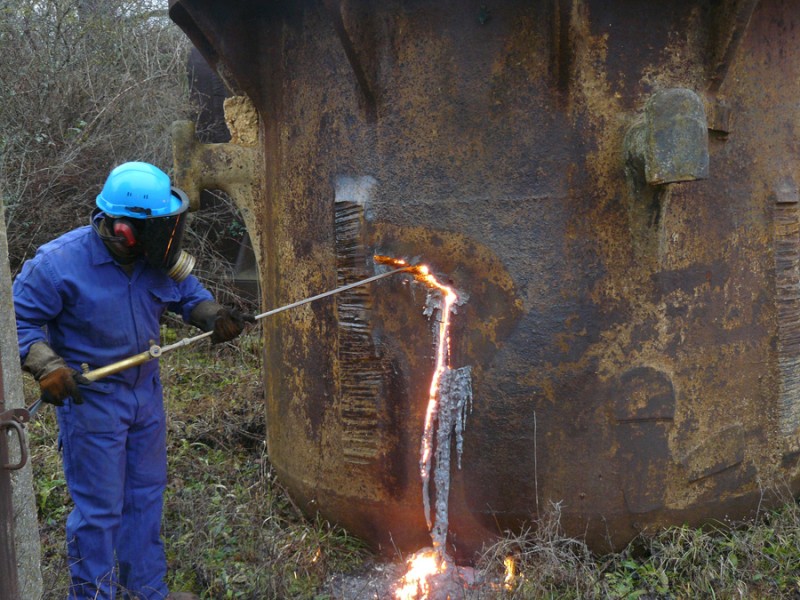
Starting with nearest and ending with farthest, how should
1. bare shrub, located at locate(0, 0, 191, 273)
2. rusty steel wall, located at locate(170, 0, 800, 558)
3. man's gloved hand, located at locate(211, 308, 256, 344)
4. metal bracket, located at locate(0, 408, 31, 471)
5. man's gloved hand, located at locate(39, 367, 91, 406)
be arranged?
1. metal bracket, located at locate(0, 408, 31, 471)
2. man's gloved hand, located at locate(39, 367, 91, 406)
3. rusty steel wall, located at locate(170, 0, 800, 558)
4. man's gloved hand, located at locate(211, 308, 256, 344)
5. bare shrub, located at locate(0, 0, 191, 273)

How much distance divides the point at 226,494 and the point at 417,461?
4.11 ft

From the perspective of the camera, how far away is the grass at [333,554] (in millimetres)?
2998

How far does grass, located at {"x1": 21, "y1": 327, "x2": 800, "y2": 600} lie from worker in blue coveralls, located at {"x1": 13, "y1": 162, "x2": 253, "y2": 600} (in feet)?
0.73

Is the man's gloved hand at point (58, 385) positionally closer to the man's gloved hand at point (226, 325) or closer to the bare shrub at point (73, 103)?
the man's gloved hand at point (226, 325)

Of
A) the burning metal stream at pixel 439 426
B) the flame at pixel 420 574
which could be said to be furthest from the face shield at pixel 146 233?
the flame at pixel 420 574

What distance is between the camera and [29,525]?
90.0 inches

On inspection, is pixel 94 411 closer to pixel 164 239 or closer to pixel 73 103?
pixel 164 239

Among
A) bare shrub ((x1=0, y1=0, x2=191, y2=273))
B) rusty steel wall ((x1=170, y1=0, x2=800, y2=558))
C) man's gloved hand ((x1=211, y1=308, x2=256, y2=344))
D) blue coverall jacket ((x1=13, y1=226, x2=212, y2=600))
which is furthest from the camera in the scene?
A: bare shrub ((x1=0, y1=0, x2=191, y2=273))

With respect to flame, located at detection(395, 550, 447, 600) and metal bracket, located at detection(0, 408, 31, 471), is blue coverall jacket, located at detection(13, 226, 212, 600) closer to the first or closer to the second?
metal bracket, located at detection(0, 408, 31, 471)

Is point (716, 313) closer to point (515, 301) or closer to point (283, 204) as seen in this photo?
point (515, 301)

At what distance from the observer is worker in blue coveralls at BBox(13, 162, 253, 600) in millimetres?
2912

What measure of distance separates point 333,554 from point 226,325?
1.17 meters

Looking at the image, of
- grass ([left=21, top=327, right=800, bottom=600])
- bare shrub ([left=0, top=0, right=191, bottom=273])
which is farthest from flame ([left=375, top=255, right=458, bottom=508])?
bare shrub ([left=0, top=0, right=191, bottom=273])

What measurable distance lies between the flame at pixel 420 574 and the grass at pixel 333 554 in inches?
8.2
